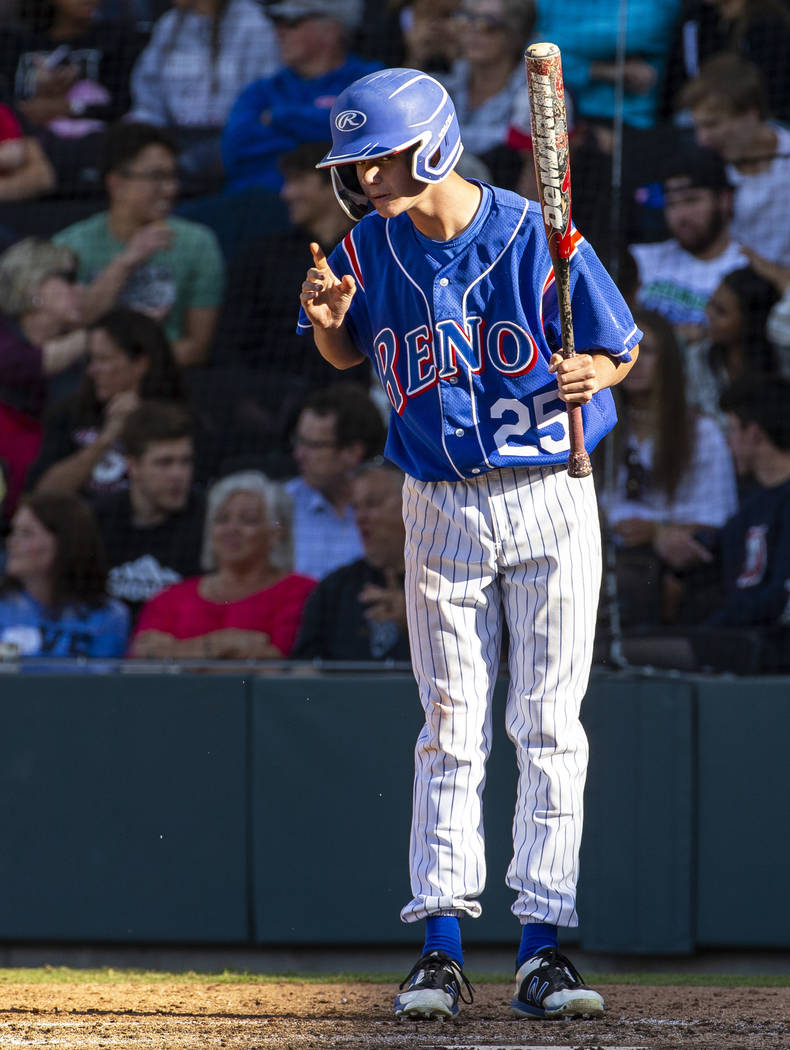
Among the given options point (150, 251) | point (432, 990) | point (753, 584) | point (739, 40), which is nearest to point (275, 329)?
point (150, 251)

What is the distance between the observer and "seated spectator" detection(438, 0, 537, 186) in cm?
565

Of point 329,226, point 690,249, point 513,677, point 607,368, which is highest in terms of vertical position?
point 329,226

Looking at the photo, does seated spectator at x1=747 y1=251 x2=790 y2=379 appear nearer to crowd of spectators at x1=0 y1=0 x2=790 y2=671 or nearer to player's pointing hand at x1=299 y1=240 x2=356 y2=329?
crowd of spectators at x1=0 y1=0 x2=790 y2=671

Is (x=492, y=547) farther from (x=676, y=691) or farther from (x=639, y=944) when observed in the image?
(x=639, y=944)

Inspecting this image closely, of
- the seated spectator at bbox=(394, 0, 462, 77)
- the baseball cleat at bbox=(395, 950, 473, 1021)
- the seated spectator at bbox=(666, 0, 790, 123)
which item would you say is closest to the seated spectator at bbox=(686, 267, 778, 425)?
the seated spectator at bbox=(666, 0, 790, 123)

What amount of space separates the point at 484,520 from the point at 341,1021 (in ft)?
3.37

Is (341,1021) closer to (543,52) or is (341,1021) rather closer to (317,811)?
(317,811)

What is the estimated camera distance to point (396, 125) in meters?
2.54

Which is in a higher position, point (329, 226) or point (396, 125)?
point (329, 226)

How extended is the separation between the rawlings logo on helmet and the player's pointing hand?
249mm

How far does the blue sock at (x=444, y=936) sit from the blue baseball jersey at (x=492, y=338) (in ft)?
2.91

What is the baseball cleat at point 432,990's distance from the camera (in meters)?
2.62

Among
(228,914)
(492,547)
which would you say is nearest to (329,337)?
(492,547)

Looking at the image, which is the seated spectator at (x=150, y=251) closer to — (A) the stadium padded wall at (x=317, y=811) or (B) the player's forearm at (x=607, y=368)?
(A) the stadium padded wall at (x=317, y=811)
